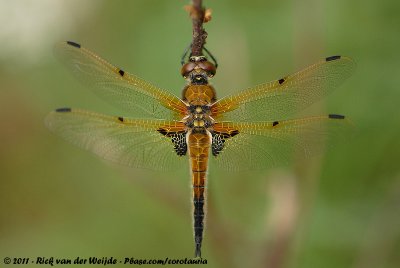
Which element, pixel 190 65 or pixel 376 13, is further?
pixel 376 13

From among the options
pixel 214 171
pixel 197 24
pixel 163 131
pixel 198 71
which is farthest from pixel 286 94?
pixel 214 171

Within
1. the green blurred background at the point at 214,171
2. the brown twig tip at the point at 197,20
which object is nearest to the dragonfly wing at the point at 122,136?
the green blurred background at the point at 214,171

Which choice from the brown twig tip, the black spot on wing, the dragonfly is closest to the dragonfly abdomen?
the dragonfly

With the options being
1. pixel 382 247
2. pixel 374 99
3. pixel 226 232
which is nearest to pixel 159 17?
pixel 374 99

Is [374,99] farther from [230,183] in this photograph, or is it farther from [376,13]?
[230,183]

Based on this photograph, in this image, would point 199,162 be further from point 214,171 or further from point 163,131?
point 214,171

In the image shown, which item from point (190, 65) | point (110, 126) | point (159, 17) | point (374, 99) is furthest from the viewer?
point (159, 17)

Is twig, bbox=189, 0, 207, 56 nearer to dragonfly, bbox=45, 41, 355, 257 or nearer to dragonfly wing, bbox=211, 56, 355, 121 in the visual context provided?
dragonfly, bbox=45, 41, 355, 257
